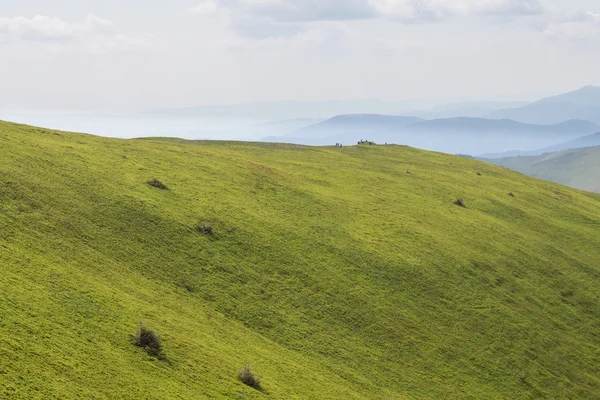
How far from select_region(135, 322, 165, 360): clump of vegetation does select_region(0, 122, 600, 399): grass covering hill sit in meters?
0.41

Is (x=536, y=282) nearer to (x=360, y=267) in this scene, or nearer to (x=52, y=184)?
(x=360, y=267)

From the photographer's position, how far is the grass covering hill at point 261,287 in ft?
80.2

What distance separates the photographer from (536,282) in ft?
181

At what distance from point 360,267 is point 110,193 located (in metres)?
19.0

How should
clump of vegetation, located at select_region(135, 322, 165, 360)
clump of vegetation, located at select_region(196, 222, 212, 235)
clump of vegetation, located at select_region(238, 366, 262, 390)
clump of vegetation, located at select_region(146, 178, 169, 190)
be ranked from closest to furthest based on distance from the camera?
1. clump of vegetation, located at select_region(135, 322, 165, 360)
2. clump of vegetation, located at select_region(238, 366, 262, 390)
3. clump of vegetation, located at select_region(196, 222, 212, 235)
4. clump of vegetation, located at select_region(146, 178, 169, 190)

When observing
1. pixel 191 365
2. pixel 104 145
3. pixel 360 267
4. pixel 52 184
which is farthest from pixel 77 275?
pixel 104 145

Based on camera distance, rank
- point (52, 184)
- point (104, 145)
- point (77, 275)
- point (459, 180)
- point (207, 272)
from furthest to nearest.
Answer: point (459, 180) < point (104, 145) < point (52, 184) < point (207, 272) < point (77, 275)

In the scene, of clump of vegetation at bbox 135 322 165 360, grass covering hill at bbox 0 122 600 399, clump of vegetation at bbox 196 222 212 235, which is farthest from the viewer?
clump of vegetation at bbox 196 222 212 235

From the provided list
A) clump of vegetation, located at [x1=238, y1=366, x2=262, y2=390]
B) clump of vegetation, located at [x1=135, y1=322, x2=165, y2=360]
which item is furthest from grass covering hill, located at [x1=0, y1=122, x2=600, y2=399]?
clump of vegetation, located at [x1=238, y1=366, x2=262, y2=390]

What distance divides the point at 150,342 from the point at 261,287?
45.1ft

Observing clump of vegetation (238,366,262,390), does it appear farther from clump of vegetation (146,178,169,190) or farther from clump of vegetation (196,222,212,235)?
clump of vegetation (146,178,169,190)

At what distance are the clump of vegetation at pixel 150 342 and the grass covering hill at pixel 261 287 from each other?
412 millimetres

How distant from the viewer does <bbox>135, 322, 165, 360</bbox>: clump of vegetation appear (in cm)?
2483

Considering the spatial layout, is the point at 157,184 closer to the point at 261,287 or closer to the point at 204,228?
the point at 204,228
